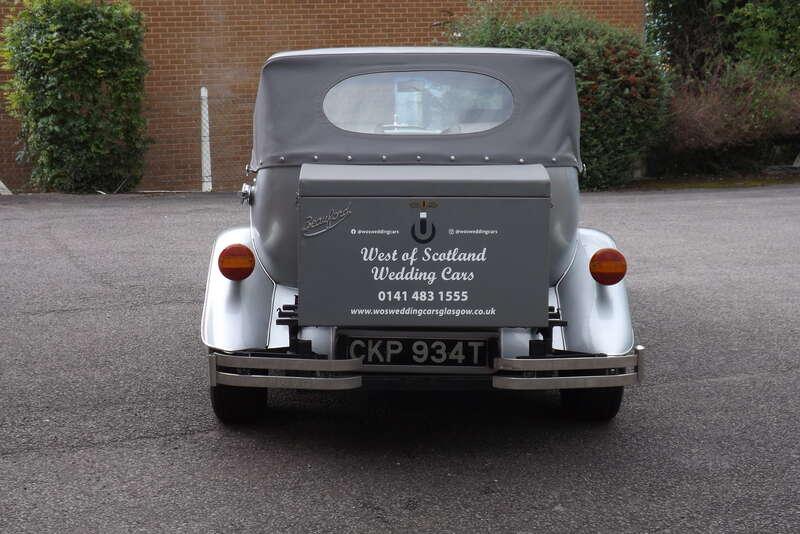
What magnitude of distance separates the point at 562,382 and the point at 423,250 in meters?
0.82

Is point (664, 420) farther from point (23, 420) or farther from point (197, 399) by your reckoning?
point (23, 420)

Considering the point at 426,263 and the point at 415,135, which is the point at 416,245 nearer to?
the point at 426,263

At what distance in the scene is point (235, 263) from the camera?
4.71 metres

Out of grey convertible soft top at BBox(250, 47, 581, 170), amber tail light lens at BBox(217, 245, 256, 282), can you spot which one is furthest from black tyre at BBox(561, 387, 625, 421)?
amber tail light lens at BBox(217, 245, 256, 282)

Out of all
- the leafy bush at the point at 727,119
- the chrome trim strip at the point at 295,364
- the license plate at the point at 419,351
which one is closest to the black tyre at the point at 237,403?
the chrome trim strip at the point at 295,364

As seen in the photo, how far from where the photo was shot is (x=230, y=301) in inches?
183

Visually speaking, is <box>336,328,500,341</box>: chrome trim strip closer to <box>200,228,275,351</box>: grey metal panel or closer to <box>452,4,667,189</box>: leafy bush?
<box>200,228,275,351</box>: grey metal panel

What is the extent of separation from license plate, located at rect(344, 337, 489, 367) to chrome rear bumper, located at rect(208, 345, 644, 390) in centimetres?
6

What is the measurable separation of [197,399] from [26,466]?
3.71 ft

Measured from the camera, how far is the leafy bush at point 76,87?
47.7 feet

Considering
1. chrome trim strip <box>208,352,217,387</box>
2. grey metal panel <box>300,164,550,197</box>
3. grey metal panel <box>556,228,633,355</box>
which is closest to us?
grey metal panel <box>300,164,550,197</box>

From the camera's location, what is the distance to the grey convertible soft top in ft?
15.3

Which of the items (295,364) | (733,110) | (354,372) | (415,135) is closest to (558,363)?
(354,372)

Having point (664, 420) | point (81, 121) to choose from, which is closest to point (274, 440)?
point (664, 420)
